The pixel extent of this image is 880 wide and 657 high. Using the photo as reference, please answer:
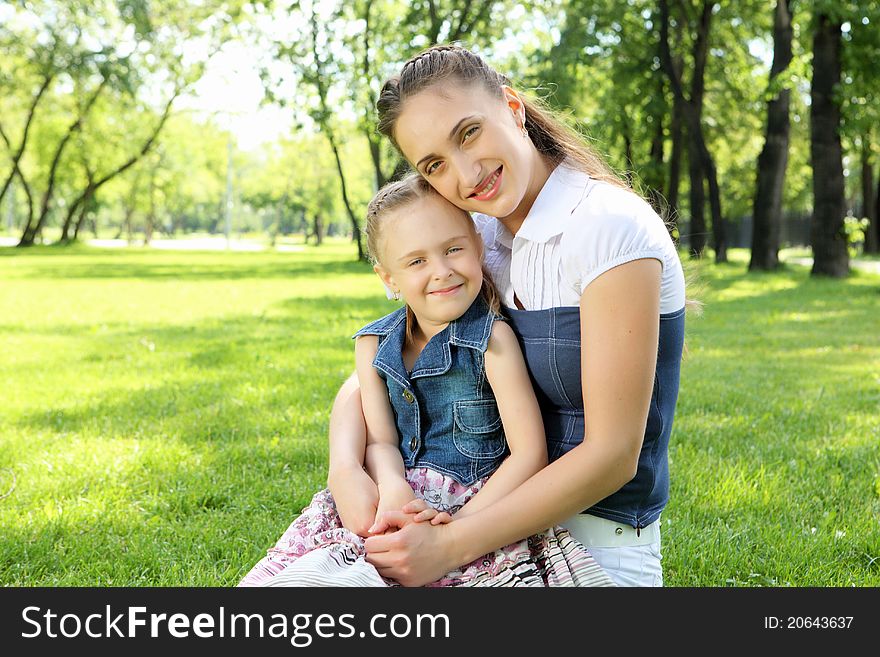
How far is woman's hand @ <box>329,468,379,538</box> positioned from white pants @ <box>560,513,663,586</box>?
1.64 ft

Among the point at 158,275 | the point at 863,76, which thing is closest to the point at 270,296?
the point at 158,275

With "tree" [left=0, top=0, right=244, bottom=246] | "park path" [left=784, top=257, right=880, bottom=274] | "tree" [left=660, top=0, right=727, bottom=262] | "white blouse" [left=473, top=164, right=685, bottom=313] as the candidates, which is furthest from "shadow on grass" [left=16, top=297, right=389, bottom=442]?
"tree" [left=0, top=0, right=244, bottom=246]

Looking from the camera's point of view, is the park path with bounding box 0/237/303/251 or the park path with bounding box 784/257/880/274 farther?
the park path with bounding box 0/237/303/251

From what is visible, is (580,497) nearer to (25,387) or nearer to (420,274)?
(420,274)

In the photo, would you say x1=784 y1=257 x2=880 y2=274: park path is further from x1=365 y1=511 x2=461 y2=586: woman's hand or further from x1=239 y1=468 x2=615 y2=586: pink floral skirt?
x1=365 y1=511 x2=461 y2=586: woman's hand

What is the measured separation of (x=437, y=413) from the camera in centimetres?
237

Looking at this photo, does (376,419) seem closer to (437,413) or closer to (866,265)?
(437,413)

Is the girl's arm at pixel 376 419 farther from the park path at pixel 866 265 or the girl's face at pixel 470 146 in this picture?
the park path at pixel 866 265

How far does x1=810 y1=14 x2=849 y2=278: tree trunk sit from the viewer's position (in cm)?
1538

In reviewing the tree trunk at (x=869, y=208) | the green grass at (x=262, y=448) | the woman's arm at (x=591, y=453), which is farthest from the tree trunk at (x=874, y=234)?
the woman's arm at (x=591, y=453)

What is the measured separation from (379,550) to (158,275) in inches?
802

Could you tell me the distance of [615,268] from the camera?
200 centimetres

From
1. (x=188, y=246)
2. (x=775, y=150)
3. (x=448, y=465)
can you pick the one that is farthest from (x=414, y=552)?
(x=188, y=246)

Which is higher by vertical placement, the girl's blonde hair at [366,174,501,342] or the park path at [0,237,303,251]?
the girl's blonde hair at [366,174,501,342]
